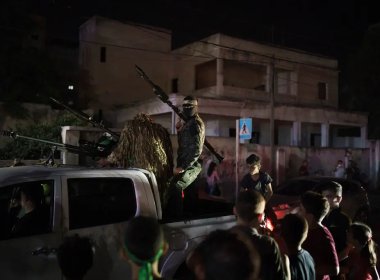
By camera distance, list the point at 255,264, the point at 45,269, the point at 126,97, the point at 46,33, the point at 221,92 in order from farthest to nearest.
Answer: the point at 126,97, the point at 46,33, the point at 221,92, the point at 45,269, the point at 255,264

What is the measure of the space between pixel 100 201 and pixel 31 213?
609mm

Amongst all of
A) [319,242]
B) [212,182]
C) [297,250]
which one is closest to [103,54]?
[212,182]

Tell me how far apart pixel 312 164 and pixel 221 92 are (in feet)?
18.8

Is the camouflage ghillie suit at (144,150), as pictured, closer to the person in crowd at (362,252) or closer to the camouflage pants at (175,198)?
the camouflage pants at (175,198)

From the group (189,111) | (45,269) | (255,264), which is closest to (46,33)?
(189,111)

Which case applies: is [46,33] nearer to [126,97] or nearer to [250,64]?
[126,97]

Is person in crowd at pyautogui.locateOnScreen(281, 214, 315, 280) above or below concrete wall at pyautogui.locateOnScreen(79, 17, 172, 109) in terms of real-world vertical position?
below

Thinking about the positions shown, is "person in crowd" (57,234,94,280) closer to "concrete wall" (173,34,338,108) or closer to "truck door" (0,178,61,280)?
"truck door" (0,178,61,280)

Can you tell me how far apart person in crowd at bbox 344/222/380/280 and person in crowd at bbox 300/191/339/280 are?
2.18 ft

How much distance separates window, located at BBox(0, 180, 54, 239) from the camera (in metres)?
3.68

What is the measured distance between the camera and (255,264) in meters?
2.33

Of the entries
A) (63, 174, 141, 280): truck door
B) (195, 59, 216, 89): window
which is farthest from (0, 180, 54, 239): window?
(195, 59, 216, 89): window

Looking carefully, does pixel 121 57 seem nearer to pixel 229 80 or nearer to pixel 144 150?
pixel 229 80

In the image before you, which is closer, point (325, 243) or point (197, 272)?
point (197, 272)
